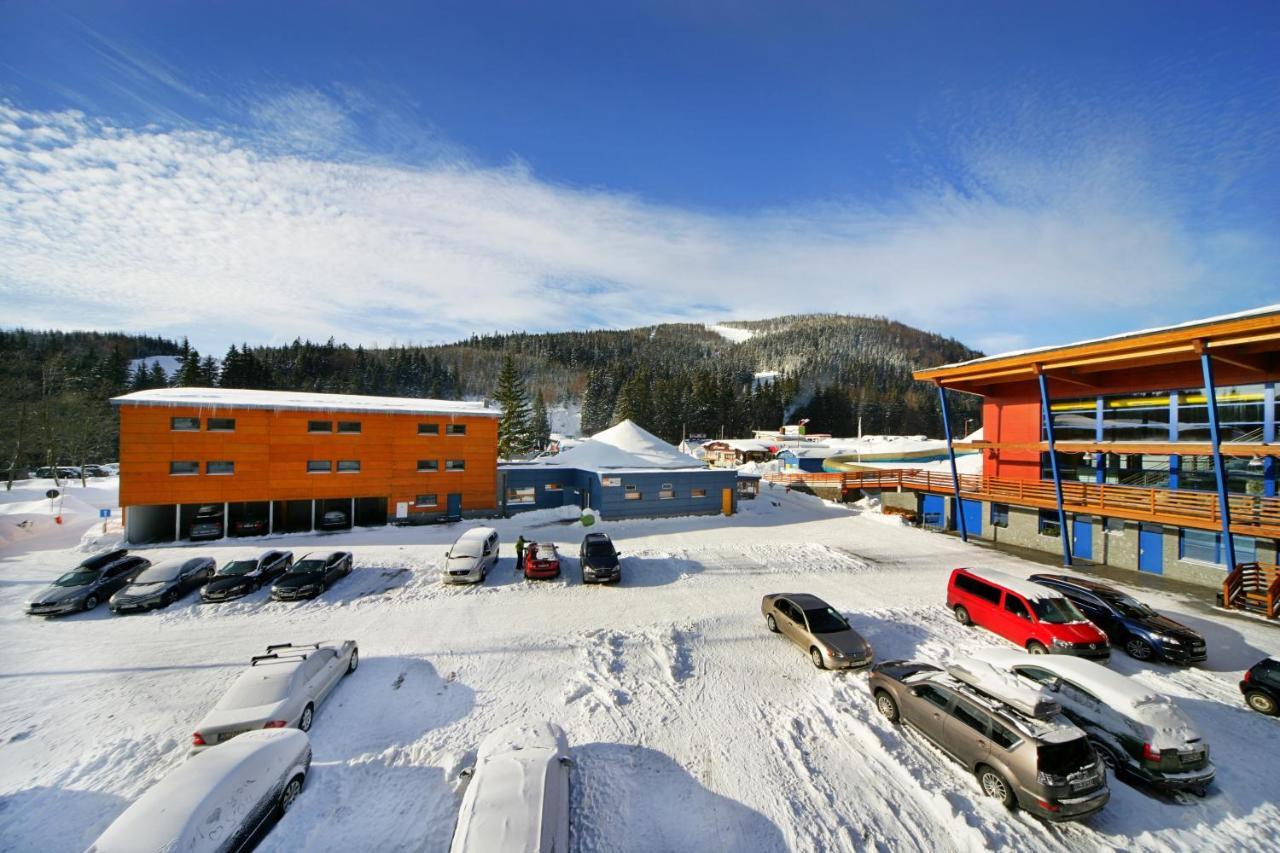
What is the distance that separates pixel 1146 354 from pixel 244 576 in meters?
35.0

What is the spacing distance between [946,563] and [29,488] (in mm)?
67924

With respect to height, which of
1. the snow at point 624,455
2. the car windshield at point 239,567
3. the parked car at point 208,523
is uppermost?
the snow at point 624,455

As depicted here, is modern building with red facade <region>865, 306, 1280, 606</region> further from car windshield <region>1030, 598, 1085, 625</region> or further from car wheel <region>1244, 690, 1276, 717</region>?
car windshield <region>1030, 598, 1085, 625</region>

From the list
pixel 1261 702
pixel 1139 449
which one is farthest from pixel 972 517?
pixel 1261 702

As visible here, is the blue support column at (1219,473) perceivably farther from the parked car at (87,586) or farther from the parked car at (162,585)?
the parked car at (87,586)

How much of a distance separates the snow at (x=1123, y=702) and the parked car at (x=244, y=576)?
72.4 feet

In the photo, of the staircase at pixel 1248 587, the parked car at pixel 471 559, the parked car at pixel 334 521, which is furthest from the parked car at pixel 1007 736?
the parked car at pixel 334 521

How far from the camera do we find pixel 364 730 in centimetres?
987

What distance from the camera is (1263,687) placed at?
1087 centimetres

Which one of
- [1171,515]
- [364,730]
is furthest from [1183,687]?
[364,730]

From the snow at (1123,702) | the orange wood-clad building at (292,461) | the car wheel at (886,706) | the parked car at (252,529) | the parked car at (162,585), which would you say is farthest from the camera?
the parked car at (252,529)

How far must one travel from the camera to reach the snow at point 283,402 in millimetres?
25078

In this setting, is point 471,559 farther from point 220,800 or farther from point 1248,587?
point 1248,587

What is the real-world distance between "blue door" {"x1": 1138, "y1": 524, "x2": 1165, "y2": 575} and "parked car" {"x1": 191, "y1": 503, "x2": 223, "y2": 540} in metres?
43.5
